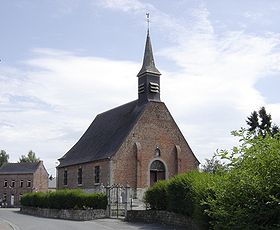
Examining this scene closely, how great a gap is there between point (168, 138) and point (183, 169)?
3.34 m

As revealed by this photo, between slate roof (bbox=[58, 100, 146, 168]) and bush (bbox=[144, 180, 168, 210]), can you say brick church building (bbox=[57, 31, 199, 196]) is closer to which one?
slate roof (bbox=[58, 100, 146, 168])

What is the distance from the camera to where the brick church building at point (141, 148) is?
40406 mm

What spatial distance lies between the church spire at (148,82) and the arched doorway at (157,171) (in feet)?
20.0

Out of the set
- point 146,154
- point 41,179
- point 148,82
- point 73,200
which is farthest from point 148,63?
point 41,179

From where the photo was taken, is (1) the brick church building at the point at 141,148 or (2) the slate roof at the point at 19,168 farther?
(2) the slate roof at the point at 19,168

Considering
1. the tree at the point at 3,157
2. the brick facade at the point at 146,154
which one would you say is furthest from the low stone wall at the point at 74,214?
the tree at the point at 3,157

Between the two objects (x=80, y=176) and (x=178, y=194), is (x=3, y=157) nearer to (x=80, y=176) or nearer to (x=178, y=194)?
(x=80, y=176)

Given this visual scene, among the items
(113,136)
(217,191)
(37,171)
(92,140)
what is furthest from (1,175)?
(217,191)

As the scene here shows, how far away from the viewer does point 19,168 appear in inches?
3487

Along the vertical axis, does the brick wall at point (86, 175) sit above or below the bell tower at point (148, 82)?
below

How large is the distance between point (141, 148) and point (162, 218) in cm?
1679

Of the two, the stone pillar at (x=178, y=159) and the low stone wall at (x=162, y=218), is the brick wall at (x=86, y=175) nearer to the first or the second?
the stone pillar at (x=178, y=159)

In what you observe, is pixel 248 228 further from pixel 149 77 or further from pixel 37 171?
pixel 37 171

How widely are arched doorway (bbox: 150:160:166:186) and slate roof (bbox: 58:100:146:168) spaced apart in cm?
415
